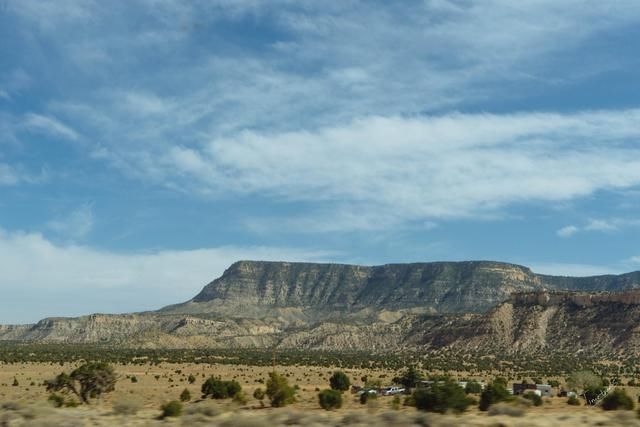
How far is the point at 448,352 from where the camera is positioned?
7037 inches

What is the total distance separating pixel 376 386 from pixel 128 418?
165 feet

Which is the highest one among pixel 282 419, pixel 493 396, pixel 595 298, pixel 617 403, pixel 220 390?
pixel 595 298

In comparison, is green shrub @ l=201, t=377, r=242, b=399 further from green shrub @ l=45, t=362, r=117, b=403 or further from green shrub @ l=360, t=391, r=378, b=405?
green shrub @ l=360, t=391, r=378, b=405

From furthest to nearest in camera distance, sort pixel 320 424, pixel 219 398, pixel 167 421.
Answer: pixel 219 398, pixel 167 421, pixel 320 424

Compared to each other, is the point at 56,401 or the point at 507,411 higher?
the point at 56,401

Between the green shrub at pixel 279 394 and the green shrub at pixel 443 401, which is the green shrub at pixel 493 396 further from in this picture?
the green shrub at pixel 279 394

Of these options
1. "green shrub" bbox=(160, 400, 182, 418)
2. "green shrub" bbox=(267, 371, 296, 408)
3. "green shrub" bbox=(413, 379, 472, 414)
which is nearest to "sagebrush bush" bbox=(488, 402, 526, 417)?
"green shrub" bbox=(413, 379, 472, 414)

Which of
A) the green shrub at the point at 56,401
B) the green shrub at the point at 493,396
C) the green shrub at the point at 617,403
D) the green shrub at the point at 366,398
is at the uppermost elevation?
the green shrub at the point at 56,401

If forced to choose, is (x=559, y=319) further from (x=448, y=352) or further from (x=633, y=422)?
(x=633, y=422)

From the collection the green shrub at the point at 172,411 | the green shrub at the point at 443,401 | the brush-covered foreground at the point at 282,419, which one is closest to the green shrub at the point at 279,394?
the green shrub at the point at 443,401

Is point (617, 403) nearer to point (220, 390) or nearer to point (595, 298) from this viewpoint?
point (220, 390)

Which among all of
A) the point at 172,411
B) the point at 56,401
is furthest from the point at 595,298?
the point at 172,411

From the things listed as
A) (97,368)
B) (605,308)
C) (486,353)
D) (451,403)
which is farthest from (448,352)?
(451,403)

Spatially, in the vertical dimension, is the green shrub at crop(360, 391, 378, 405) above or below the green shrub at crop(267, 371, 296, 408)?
below
